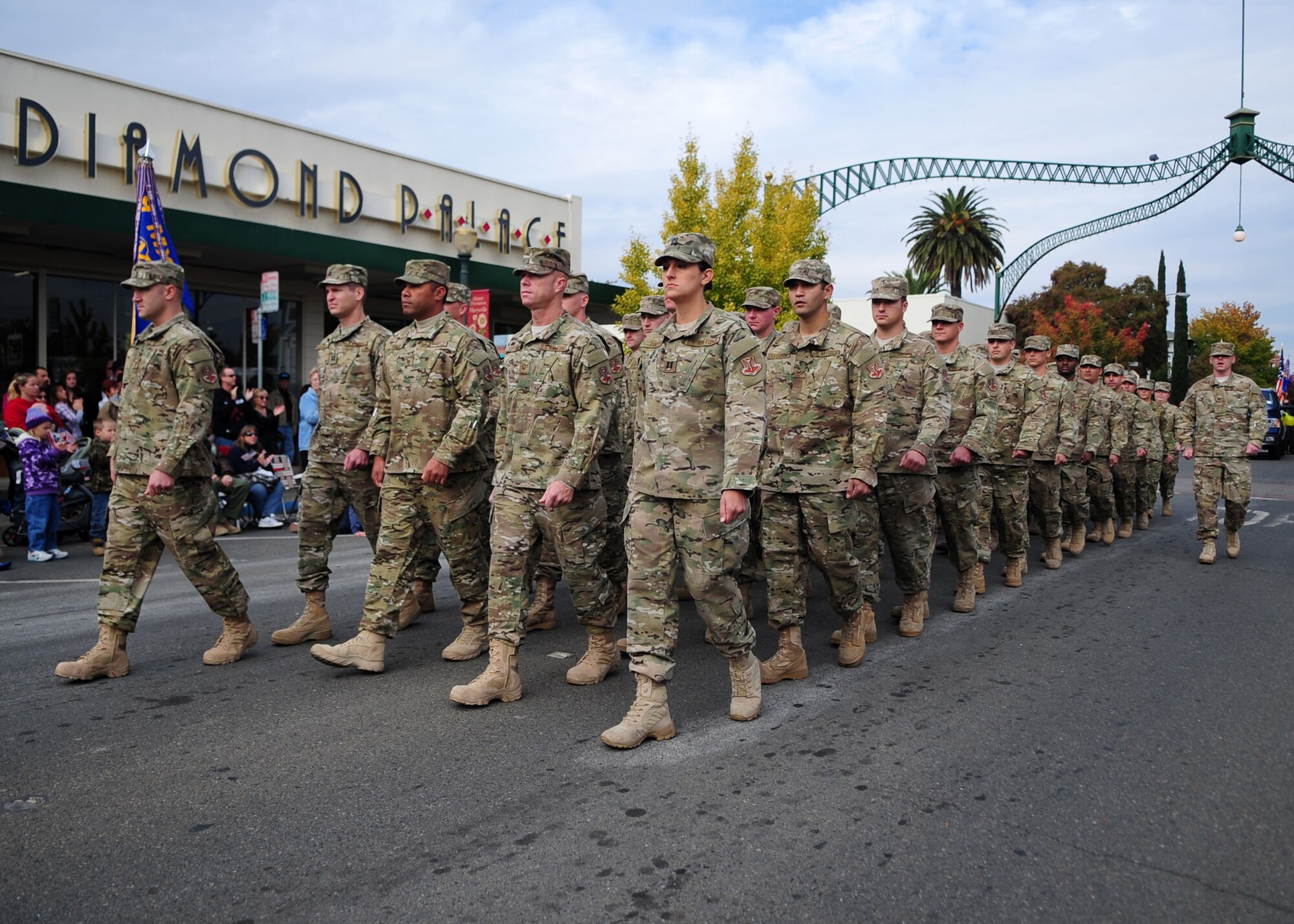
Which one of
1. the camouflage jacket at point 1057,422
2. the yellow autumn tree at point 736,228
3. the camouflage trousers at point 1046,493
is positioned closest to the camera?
the camouflage jacket at point 1057,422

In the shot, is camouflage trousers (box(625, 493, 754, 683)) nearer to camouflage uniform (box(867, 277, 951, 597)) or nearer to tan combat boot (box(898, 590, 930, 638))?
camouflage uniform (box(867, 277, 951, 597))

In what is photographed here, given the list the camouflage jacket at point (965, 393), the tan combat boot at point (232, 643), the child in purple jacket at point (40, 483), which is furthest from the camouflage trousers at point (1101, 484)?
the child in purple jacket at point (40, 483)

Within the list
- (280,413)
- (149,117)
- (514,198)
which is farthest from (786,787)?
(514,198)

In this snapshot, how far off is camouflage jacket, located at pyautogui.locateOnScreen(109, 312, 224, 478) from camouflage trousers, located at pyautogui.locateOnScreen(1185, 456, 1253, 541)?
364 inches

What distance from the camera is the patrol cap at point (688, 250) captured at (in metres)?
4.50

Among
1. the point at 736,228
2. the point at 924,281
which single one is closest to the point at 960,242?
the point at 924,281

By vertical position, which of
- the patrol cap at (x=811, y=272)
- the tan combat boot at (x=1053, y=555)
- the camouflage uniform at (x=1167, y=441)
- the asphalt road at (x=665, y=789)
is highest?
the patrol cap at (x=811, y=272)

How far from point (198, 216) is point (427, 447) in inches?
517

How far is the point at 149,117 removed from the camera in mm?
17312

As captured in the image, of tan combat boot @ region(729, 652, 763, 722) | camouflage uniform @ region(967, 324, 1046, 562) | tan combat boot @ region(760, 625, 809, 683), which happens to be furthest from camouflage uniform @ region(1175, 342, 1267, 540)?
tan combat boot @ region(729, 652, 763, 722)

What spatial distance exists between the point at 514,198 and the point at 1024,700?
71.5 feet

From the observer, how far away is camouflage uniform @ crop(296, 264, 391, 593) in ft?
20.0

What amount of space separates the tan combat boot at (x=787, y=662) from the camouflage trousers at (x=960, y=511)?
2467mm

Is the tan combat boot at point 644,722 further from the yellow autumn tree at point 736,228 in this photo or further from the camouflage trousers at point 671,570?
the yellow autumn tree at point 736,228
